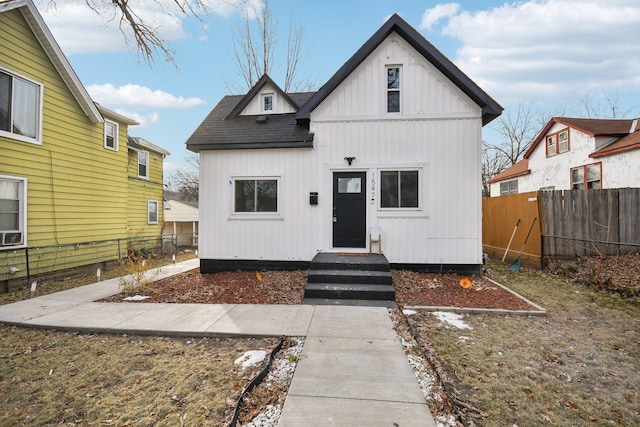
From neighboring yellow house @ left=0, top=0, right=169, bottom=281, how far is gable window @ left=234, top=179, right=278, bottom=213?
5.76 m

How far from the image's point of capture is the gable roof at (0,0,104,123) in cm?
764

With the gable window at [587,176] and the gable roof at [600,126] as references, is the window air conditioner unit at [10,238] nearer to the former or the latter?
the gable window at [587,176]

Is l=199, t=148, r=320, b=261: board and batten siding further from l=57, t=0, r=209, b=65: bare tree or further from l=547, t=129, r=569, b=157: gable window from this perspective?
l=547, t=129, r=569, b=157: gable window

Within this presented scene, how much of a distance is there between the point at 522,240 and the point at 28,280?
14670 mm

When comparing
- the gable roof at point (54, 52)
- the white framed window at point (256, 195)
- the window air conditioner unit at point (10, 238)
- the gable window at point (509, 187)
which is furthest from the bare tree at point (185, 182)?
the gable window at point (509, 187)

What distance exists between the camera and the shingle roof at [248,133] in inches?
309

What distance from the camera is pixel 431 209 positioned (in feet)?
24.5

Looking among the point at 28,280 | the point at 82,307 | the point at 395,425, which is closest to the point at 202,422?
the point at 395,425

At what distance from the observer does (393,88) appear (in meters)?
7.72

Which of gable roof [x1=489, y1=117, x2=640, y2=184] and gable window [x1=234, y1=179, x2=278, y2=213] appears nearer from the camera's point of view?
gable window [x1=234, y1=179, x2=278, y2=213]

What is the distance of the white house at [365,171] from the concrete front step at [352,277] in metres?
1.46

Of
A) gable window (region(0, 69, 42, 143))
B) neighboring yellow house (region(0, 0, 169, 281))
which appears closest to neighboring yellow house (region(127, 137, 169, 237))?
neighboring yellow house (region(0, 0, 169, 281))

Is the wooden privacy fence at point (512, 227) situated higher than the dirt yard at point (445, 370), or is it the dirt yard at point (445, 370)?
the wooden privacy fence at point (512, 227)

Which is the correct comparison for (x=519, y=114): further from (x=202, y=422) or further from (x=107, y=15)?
(x=202, y=422)
